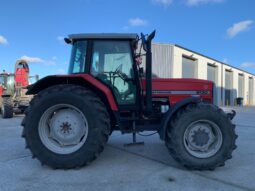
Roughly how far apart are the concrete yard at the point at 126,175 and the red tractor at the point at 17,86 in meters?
9.06

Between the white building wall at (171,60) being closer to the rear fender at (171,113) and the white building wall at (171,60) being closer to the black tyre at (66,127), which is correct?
the rear fender at (171,113)

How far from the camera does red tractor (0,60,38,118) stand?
13546 millimetres

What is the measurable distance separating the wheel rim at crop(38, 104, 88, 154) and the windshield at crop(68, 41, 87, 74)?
77 centimetres

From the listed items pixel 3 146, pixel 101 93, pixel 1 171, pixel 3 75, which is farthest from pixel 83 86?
pixel 3 75

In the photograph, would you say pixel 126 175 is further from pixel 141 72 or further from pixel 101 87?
pixel 141 72

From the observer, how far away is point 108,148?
5.55m

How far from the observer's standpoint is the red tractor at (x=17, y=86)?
13.5 meters

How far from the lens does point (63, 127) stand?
14.1ft

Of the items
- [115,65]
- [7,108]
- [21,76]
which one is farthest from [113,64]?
[21,76]

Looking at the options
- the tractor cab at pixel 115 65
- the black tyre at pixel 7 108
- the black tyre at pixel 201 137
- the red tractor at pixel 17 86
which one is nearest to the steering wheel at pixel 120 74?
the tractor cab at pixel 115 65

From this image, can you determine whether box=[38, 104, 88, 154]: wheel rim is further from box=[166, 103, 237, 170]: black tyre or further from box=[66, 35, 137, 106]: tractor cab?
box=[166, 103, 237, 170]: black tyre

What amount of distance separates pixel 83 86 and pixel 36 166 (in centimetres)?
152

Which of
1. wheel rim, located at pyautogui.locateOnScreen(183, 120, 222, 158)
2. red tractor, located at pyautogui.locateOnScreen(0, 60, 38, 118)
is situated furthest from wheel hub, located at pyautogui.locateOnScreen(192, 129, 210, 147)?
red tractor, located at pyautogui.locateOnScreen(0, 60, 38, 118)

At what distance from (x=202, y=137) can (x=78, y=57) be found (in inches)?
99.1
